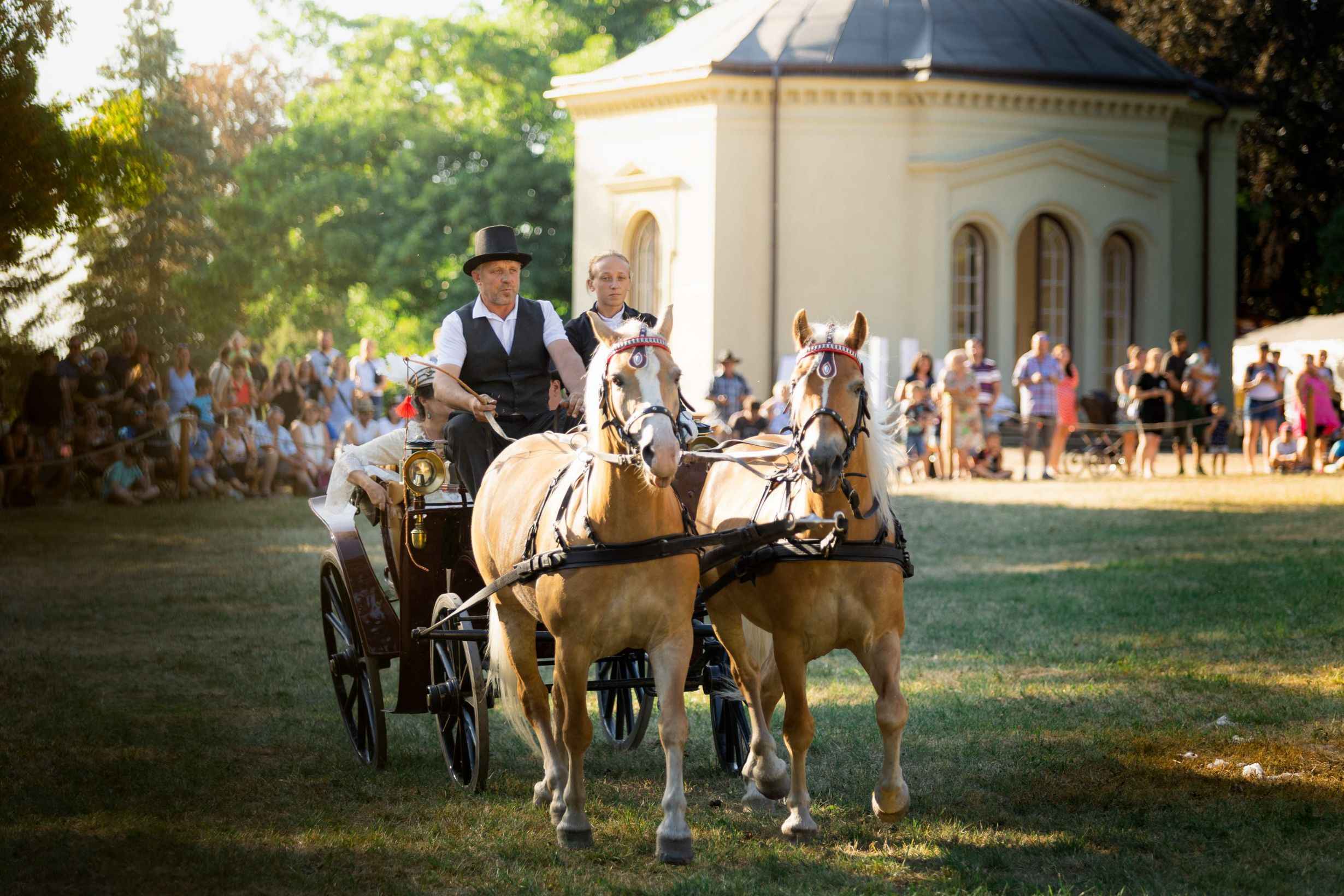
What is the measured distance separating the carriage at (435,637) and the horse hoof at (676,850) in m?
1.17

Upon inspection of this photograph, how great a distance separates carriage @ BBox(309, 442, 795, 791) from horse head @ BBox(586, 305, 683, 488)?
1.55 meters

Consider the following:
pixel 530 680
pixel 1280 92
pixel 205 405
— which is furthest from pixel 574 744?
pixel 1280 92

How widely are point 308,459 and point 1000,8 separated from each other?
1856 cm

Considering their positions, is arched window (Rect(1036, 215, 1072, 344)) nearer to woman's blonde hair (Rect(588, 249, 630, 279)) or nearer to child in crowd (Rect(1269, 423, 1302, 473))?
child in crowd (Rect(1269, 423, 1302, 473))

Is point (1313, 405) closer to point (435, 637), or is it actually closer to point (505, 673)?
point (435, 637)

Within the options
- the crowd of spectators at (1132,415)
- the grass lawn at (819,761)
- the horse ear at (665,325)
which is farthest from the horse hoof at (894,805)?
the crowd of spectators at (1132,415)

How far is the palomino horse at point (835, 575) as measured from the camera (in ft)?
19.5

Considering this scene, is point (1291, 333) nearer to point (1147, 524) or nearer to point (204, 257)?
point (1147, 524)

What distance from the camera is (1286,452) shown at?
2403 cm

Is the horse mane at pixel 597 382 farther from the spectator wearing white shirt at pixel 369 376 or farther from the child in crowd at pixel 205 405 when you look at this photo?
the spectator wearing white shirt at pixel 369 376

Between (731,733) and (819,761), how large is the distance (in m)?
0.44

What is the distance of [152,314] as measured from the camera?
20.4 metres

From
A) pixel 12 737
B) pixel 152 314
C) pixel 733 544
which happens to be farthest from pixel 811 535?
pixel 152 314

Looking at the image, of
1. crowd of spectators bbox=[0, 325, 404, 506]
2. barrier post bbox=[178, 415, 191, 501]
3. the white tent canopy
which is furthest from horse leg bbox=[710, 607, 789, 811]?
the white tent canopy
